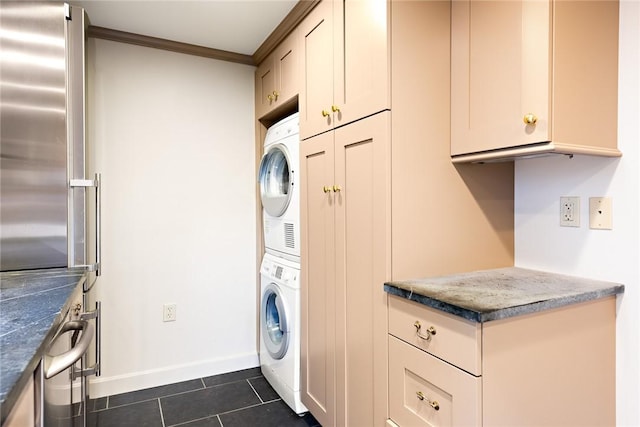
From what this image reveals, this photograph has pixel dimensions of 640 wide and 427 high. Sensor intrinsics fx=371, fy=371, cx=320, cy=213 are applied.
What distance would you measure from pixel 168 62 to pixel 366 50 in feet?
5.10

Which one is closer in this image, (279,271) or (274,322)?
(279,271)

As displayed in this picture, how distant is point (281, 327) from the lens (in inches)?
85.6

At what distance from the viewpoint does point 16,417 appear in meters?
0.64

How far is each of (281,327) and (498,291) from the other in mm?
1328

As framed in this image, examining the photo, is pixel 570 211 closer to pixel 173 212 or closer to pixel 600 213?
pixel 600 213

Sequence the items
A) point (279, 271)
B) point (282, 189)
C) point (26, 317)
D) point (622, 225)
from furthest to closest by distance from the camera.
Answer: point (282, 189)
point (279, 271)
point (622, 225)
point (26, 317)

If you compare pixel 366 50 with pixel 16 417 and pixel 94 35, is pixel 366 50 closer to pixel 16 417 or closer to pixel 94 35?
pixel 16 417

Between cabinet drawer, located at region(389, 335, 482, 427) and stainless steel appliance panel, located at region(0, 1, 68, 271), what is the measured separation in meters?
1.55

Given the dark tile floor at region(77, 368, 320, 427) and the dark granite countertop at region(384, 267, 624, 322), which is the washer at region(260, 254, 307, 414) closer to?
the dark tile floor at region(77, 368, 320, 427)

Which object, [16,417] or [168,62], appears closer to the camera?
[16,417]

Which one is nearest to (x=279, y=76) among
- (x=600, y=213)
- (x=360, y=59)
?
(x=360, y=59)

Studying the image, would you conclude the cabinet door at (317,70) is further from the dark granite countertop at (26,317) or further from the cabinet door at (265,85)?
the dark granite countertop at (26,317)

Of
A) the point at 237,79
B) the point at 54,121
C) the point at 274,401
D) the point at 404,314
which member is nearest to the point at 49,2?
the point at 54,121

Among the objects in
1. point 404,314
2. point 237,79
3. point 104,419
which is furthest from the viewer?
point 237,79
